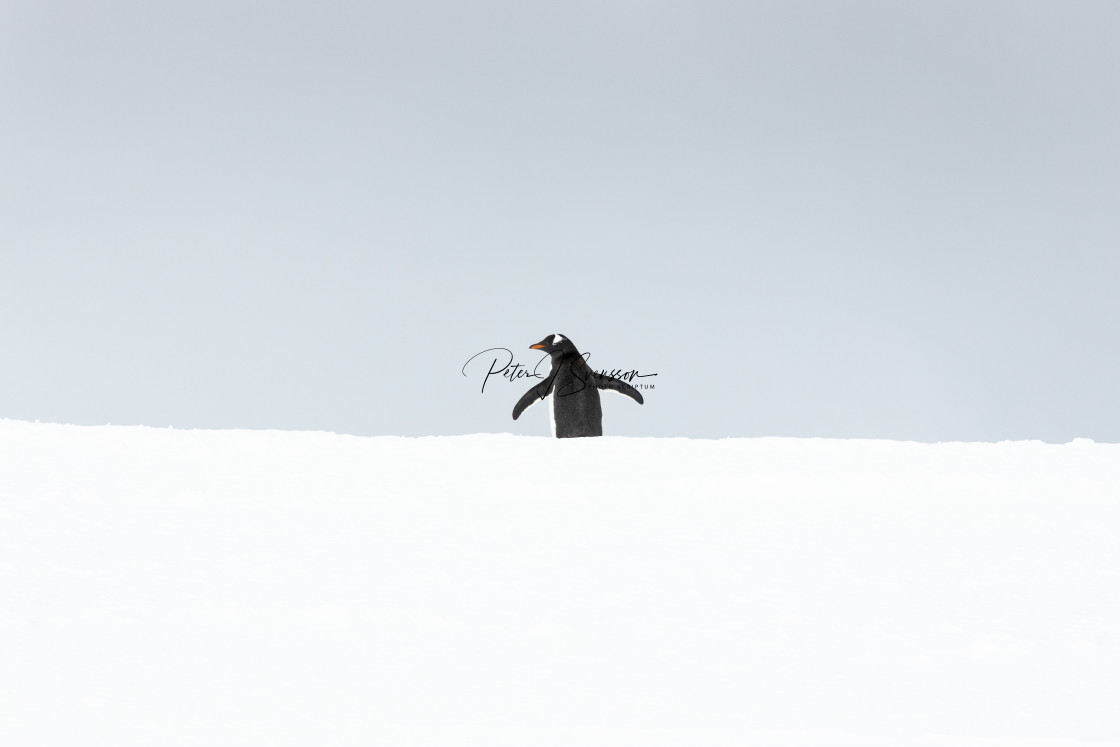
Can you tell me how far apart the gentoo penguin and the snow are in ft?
8.67

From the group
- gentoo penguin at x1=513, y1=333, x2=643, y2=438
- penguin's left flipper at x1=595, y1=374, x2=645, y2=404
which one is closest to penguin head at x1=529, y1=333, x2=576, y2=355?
gentoo penguin at x1=513, y1=333, x2=643, y2=438

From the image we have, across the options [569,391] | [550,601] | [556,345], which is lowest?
[550,601]

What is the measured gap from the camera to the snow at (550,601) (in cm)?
282

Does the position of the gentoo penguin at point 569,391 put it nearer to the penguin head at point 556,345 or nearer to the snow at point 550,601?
the penguin head at point 556,345

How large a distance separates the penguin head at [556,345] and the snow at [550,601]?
288 cm

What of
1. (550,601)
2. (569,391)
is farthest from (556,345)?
(550,601)

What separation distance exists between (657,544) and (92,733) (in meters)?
2.57

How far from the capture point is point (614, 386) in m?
9.13

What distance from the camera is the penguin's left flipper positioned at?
29.9ft

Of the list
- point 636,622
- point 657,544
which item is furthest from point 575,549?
point 636,622

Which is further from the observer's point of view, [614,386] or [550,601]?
[614,386]

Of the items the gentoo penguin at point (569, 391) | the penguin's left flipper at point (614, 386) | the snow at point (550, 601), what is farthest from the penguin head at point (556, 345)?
the snow at point (550, 601)

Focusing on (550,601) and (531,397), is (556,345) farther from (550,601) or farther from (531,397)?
(550,601)

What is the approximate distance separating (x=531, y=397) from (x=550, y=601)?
5.44m
